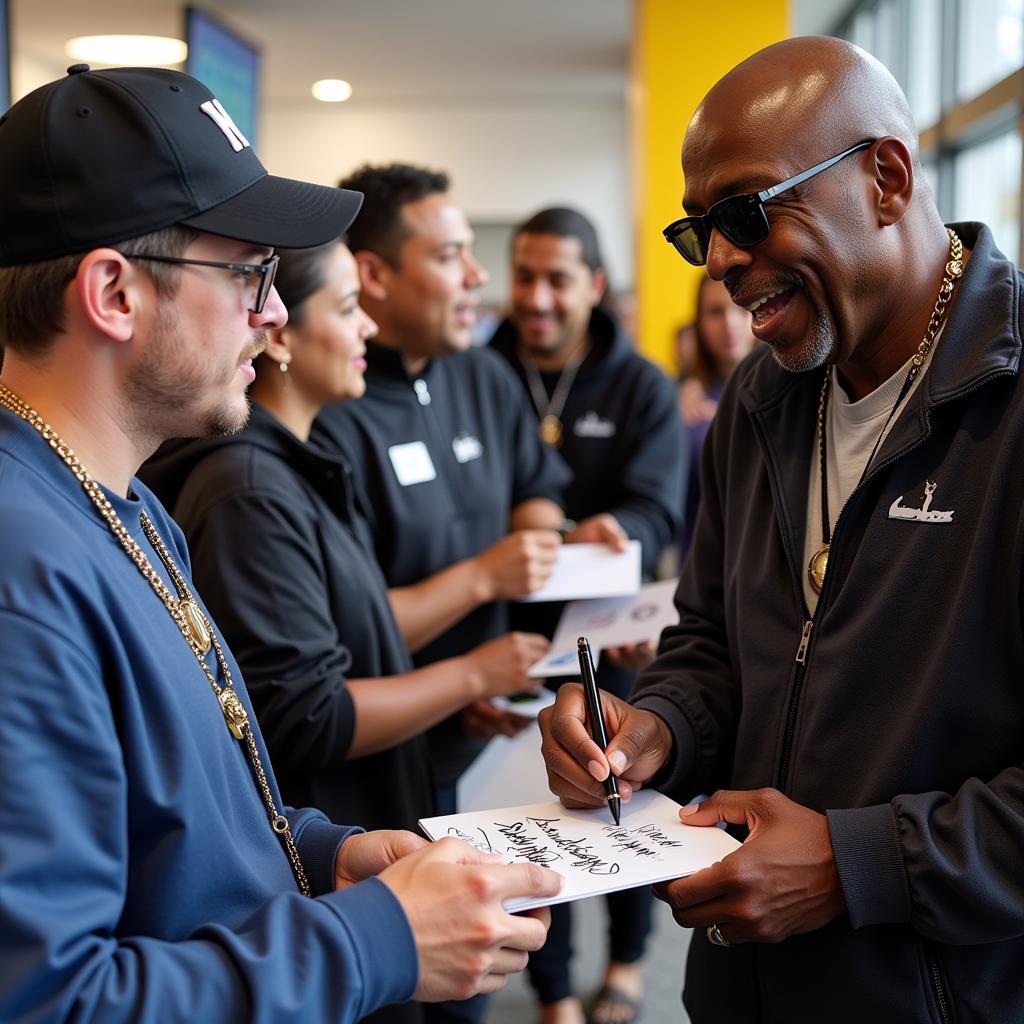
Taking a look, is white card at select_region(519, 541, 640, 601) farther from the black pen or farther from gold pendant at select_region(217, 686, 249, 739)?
gold pendant at select_region(217, 686, 249, 739)

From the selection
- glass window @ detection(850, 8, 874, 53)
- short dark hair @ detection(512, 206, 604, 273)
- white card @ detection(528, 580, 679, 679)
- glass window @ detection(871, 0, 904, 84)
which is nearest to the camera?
white card @ detection(528, 580, 679, 679)

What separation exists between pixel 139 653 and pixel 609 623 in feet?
5.06

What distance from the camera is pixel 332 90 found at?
12.0 m

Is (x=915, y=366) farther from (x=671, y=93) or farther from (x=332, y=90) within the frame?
(x=332, y=90)

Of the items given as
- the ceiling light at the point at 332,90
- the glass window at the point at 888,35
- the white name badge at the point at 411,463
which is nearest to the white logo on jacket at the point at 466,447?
the white name badge at the point at 411,463

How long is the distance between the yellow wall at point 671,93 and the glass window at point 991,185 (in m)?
2.16

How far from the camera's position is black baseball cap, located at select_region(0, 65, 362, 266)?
101cm

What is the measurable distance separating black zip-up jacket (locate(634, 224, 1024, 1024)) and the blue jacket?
604 mm

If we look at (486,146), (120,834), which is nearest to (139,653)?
(120,834)

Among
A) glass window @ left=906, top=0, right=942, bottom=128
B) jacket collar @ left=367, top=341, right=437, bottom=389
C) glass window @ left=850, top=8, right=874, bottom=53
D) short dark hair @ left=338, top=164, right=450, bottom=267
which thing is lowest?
jacket collar @ left=367, top=341, right=437, bottom=389

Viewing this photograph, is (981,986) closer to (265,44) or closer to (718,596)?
(718,596)

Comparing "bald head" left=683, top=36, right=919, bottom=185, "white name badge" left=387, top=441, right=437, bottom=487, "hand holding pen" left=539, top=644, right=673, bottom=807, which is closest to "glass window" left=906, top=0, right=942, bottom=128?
"white name badge" left=387, top=441, right=437, bottom=487

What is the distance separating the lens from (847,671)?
1.31 metres
